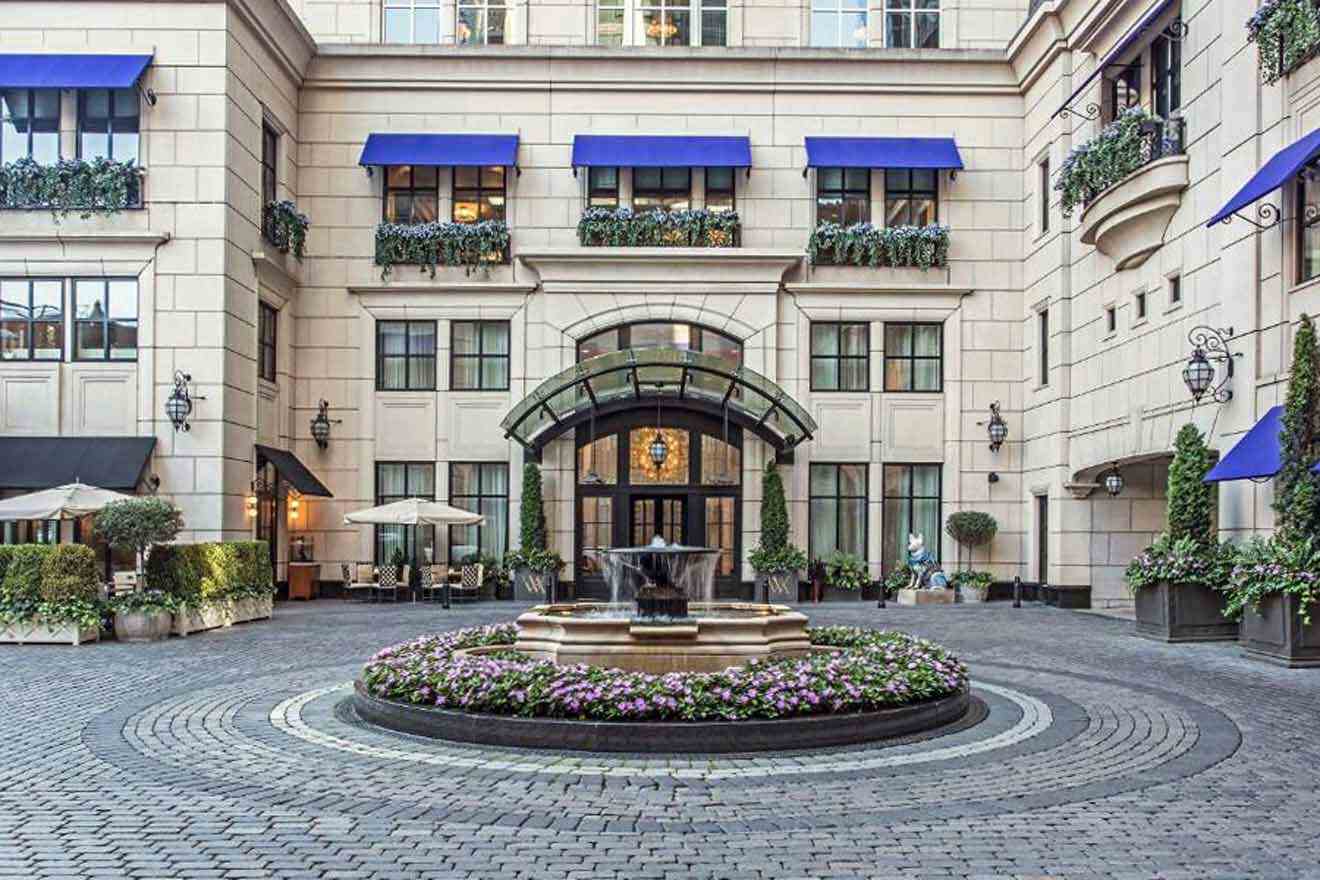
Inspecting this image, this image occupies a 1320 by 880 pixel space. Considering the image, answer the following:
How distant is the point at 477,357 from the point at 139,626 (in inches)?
487

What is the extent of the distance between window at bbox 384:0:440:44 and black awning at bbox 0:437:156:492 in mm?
12439

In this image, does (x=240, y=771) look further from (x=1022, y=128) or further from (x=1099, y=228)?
(x=1022, y=128)

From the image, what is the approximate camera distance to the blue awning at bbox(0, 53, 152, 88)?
23.8m

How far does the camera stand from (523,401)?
2767 centimetres

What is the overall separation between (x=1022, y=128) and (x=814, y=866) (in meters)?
26.2

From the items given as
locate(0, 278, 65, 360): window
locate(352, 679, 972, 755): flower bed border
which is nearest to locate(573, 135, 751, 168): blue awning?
locate(0, 278, 65, 360): window

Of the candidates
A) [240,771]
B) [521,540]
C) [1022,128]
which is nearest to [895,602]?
[521,540]

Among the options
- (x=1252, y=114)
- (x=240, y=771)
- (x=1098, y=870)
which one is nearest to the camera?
(x=1098, y=870)

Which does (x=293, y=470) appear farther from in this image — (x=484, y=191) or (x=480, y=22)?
(x=480, y=22)

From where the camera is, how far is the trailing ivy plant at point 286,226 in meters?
27.7

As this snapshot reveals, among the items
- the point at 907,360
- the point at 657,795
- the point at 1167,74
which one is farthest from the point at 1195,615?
the point at 657,795

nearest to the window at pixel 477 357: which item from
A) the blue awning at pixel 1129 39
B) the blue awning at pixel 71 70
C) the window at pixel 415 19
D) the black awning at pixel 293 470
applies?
the black awning at pixel 293 470

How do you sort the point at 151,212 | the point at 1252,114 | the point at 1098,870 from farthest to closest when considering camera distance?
the point at 151,212
the point at 1252,114
the point at 1098,870

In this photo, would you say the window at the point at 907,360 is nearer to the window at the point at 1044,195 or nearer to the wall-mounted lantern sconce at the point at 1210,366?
the window at the point at 1044,195
